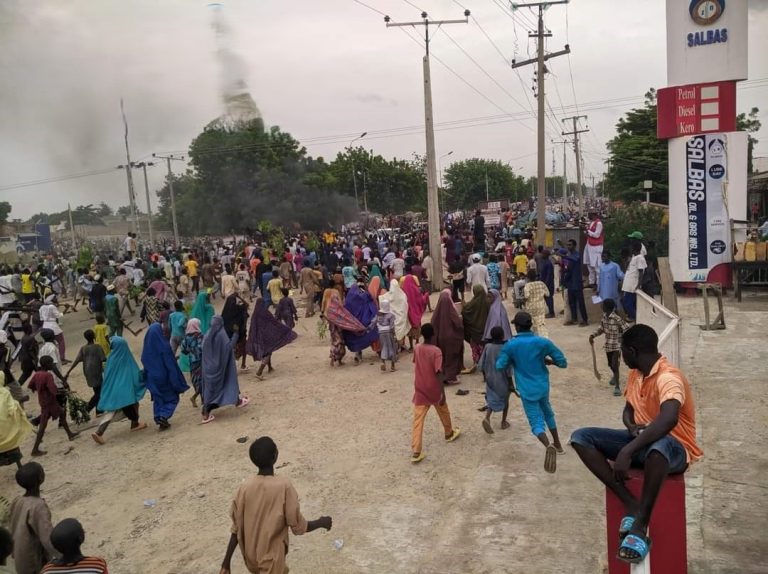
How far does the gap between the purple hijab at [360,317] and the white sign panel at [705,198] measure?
779cm

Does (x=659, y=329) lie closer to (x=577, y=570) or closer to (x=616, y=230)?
(x=577, y=570)

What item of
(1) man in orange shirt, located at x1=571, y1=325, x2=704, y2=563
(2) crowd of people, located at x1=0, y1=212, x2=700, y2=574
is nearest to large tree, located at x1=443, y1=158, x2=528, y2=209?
(2) crowd of people, located at x1=0, y1=212, x2=700, y2=574

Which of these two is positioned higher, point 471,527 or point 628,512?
point 628,512

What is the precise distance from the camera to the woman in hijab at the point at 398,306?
10.7 meters

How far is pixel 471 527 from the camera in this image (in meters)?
5.11

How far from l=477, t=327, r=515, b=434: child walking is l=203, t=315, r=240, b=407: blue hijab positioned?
3617mm

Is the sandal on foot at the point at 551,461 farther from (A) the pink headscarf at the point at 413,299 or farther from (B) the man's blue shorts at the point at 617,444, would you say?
(A) the pink headscarf at the point at 413,299

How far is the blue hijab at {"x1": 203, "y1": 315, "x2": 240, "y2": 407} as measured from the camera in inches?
335

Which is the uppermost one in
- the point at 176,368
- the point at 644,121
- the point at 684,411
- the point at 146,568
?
the point at 644,121

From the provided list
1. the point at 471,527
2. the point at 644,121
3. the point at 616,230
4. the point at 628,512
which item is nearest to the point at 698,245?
the point at 616,230

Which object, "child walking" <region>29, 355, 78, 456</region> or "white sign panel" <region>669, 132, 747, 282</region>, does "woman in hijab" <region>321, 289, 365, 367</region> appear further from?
"white sign panel" <region>669, 132, 747, 282</region>

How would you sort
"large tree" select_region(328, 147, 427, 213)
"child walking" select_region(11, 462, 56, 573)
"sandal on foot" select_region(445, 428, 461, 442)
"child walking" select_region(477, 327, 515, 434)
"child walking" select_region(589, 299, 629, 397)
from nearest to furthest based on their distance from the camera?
"child walking" select_region(11, 462, 56, 573)
"child walking" select_region(477, 327, 515, 434)
"sandal on foot" select_region(445, 428, 461, 442)
"child walking" select_region(589, 299, 629, 397)
"large tree" select_region(328, 147, 427, 213)

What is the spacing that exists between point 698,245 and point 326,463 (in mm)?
11136

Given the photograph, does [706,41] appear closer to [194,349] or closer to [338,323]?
[338,323]
